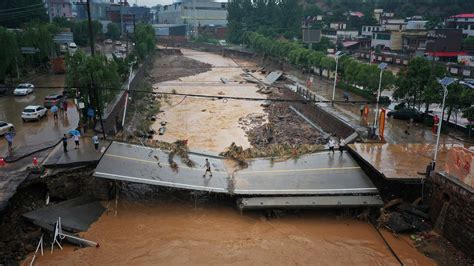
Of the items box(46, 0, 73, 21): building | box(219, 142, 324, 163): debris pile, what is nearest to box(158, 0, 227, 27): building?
box(46, 0, 73, 21): building

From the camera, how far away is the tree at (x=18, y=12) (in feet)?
214

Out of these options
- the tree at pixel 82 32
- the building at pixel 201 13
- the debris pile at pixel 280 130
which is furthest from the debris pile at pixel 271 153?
the building at pixel 201 13

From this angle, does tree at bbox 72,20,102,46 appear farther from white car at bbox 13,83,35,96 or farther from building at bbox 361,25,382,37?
building at bbox 361,25,382,37

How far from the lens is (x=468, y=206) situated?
16016mm

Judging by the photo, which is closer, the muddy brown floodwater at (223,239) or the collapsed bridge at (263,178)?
the muddy brown floodwater at (223,239)

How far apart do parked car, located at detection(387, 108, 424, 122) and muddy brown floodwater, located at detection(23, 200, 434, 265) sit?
51.4ft

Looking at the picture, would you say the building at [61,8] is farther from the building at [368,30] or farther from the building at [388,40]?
the building at [388,40]

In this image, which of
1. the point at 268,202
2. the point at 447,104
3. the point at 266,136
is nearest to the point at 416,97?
the point at 447,104

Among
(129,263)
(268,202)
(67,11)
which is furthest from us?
(67,11)

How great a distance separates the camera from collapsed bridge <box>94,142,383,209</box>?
1841 centimetres

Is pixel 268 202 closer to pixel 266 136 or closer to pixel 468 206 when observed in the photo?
pixel 468 206

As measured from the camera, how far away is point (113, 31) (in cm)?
10281

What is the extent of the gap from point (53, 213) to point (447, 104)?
26.1 metres

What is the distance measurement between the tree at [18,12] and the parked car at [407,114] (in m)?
60.4
